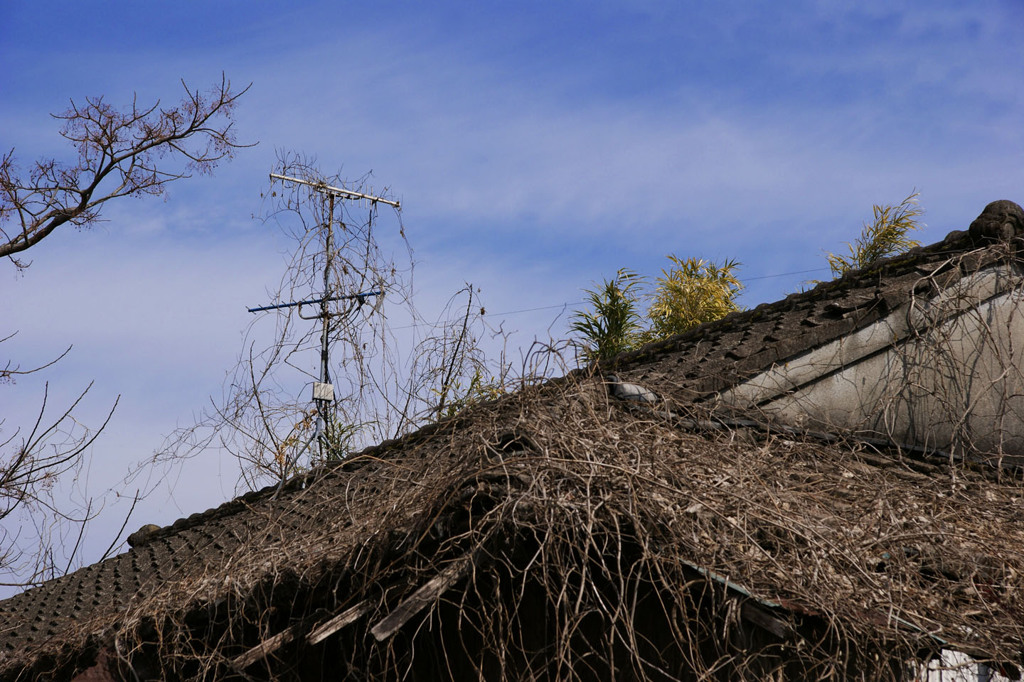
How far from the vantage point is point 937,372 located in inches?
274

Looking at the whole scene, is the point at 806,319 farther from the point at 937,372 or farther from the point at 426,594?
the point at 426,594

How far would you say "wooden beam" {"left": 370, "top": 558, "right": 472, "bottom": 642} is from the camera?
409 cm

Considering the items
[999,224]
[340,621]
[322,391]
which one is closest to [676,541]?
[340,621]

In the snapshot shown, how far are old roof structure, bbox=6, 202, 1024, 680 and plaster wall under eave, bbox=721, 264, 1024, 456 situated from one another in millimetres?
18

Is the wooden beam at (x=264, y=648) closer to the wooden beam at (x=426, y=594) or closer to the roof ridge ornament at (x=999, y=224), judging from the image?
the wooden beam at (x=426, y=594)

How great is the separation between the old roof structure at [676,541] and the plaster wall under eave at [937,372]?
18mm

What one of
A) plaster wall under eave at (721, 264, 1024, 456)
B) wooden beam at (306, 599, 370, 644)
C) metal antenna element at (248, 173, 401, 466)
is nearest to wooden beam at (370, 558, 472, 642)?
wooden beam at (306, 599, 370, 644)

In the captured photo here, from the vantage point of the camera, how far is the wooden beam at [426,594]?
409 centimetres

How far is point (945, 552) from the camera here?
4.42m

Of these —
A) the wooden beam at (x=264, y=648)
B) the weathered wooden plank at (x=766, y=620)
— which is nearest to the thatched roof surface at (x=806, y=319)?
the weathered wooden plank at (x=766, y=620)

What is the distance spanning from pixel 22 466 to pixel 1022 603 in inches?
340

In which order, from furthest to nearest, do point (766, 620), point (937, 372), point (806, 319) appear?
point (806, 319) < point (937, 372) < point (766, 620)

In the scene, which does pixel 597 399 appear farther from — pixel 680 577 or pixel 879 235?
pixel 879 235

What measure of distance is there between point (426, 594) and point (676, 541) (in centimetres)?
112
